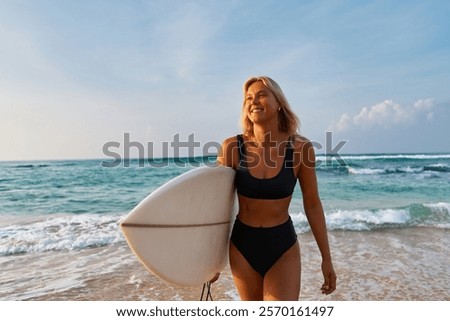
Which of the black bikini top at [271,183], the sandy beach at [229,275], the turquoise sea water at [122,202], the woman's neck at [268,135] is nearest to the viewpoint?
the black bikini top at [271,183]

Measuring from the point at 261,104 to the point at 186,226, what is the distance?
2.76ft

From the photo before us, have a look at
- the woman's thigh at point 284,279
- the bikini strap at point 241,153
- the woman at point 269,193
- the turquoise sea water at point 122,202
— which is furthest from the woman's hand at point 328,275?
the turquoise sea water at point 122,202

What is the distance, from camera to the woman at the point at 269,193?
1918 millimetres

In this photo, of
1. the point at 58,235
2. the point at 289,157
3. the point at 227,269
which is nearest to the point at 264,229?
the point at 289,157

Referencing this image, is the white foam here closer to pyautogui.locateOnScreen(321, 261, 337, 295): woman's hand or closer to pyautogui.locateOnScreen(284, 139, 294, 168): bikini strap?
pyautogui.locateOnScreen(321, 261, 337, 295): woman's hand

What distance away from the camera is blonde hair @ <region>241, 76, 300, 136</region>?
196cm

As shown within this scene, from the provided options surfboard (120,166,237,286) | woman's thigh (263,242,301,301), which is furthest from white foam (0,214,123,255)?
woman's thigh (263,242,301,301)

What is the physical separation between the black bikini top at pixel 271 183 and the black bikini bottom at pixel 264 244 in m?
0.20

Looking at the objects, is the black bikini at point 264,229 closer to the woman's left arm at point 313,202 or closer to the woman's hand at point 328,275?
the woman's left arm at point 313,202

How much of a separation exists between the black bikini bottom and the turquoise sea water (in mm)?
5266

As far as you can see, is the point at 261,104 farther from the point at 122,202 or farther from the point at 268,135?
the point at 122,202

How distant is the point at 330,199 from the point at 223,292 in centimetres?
985

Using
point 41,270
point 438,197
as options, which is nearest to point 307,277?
point 41,270
